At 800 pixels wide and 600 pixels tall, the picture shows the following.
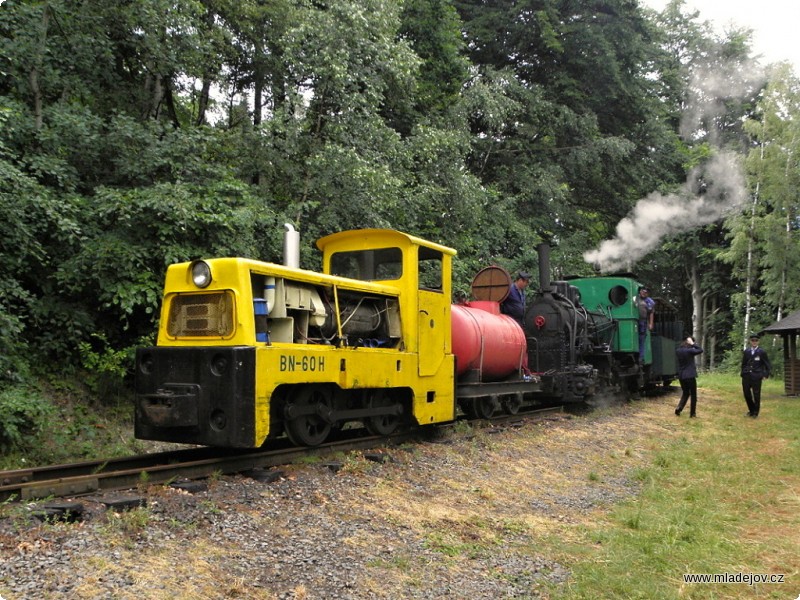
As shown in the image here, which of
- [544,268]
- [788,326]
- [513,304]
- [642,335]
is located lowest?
[642,335]

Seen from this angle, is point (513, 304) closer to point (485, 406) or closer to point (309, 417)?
point (485, 406)

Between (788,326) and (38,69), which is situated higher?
(38,69)

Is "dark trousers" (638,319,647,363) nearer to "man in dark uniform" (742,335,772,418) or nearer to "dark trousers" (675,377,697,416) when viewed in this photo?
"dark trousers" (675,377,697,416)

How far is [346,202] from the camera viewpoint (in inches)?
513

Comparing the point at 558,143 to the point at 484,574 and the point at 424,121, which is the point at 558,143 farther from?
the point at 484,574

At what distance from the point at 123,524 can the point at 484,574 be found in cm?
236

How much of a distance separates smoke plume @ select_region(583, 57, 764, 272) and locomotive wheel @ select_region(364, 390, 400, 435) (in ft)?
50.1

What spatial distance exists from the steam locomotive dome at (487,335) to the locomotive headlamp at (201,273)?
4.24 metres

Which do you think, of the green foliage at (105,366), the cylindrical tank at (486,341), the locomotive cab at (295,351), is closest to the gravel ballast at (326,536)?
the locomotive cab at (295,351)

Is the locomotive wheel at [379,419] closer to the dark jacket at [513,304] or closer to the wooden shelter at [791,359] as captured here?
the dark jacket at [513,304]

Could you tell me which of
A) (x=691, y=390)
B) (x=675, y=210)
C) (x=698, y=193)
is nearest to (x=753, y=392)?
(x=691, y=390)

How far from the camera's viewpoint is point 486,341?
1038cm

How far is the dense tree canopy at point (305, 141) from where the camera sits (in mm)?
9211

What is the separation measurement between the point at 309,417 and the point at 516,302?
20.0ft
